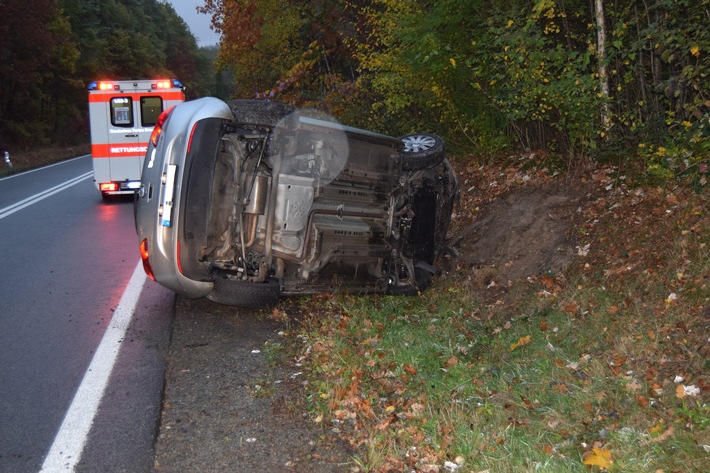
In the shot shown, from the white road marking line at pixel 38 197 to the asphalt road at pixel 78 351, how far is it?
284 cm

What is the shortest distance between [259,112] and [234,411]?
9.04 feet

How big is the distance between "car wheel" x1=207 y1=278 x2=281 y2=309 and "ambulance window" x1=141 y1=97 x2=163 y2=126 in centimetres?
921

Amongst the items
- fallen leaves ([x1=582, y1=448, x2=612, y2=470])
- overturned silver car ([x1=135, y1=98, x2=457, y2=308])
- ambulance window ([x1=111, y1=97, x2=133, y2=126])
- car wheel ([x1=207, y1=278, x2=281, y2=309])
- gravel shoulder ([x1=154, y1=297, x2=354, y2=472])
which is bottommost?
gravel shoulder ([x1=154, y1=297, x2=354, y2=472])

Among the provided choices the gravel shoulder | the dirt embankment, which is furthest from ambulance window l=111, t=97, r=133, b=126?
the gravel shoulder

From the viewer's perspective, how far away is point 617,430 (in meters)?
3.91

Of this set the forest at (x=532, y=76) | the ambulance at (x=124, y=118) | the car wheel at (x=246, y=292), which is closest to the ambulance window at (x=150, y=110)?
the ambulance at (x=124, y=118)

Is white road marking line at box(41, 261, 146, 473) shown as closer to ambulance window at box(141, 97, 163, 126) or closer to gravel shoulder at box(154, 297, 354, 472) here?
gravel shoulder at box(154, 297, 354, 472)

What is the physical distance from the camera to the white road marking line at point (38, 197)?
14.0m

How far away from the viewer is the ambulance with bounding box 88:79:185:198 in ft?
47.0

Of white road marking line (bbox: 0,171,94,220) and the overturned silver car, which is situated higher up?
the overturned silver car

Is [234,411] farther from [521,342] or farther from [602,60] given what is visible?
[602,60]

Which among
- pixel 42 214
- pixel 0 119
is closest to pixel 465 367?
pixel 42 214

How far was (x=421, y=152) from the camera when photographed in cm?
789

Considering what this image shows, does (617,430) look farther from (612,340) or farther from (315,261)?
(315,261)
